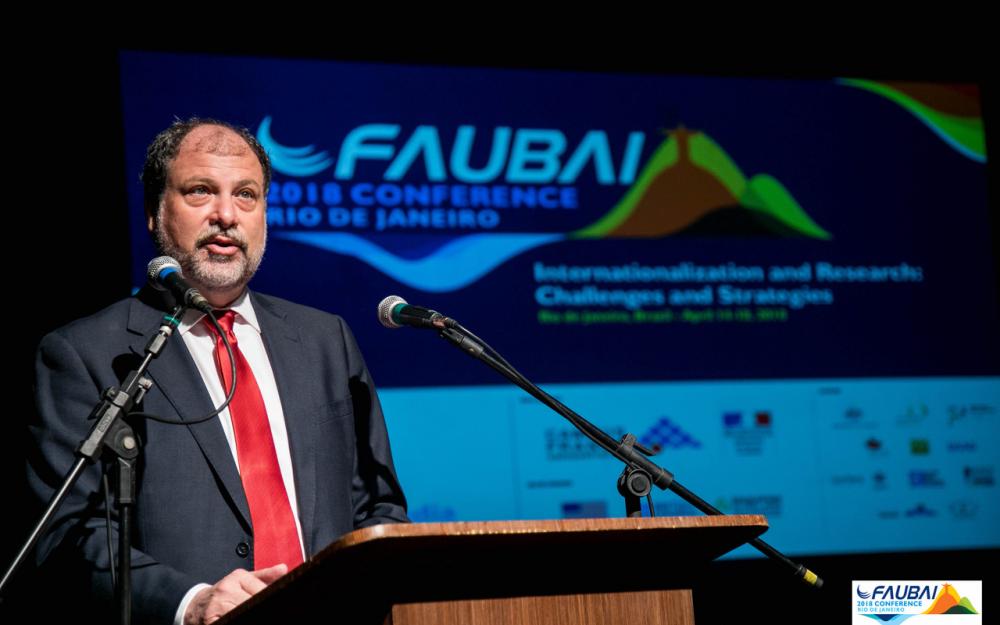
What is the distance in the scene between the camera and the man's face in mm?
2727

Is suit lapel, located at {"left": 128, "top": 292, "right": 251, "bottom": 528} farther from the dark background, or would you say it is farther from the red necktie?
the dark background

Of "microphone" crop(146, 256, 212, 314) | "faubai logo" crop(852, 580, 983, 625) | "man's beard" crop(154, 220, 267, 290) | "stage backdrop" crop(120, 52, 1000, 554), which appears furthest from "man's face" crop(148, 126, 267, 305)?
"faubai logo" crop(852, 580, 983, 625)

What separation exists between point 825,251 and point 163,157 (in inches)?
109

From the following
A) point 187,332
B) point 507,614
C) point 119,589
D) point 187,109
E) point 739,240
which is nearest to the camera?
point 507,614

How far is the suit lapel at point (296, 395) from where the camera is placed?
2.56m

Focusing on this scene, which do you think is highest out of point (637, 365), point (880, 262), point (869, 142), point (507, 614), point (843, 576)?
point (869, 142)

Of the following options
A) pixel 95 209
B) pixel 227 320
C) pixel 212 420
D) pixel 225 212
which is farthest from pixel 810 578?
pixel 95 209

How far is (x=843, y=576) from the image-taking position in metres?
4.62

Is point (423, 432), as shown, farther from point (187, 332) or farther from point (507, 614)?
point (507, 614)

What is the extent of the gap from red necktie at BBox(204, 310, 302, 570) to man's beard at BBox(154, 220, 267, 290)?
135 mm

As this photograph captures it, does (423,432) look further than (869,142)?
No

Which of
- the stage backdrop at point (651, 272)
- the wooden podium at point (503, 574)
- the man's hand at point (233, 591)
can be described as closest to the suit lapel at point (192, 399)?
the man's hand at point (233, 591)

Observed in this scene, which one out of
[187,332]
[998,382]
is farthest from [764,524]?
[998,382]

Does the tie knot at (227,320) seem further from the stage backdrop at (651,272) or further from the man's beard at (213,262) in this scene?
the stage backdrop at (651,272)
